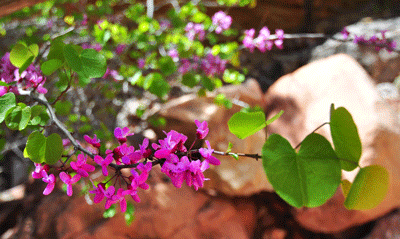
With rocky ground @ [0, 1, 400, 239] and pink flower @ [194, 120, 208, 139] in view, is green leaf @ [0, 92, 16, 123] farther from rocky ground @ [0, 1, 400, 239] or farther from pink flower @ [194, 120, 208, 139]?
rocky ground @ [0, 1, 400, 239]

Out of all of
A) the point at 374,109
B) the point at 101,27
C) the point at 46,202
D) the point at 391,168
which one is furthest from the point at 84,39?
the point at 391,168

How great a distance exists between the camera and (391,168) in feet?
5.36

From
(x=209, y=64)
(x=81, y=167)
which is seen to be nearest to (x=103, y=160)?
(x=81, y=167)

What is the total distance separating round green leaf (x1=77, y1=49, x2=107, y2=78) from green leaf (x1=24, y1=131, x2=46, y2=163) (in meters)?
0.14

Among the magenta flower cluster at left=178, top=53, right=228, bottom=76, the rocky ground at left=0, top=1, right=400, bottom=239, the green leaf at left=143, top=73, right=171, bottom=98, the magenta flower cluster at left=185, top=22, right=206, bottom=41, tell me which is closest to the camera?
the green leaf at left=143, top=73, right=171, bottom=98

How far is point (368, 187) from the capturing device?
415 millimetres

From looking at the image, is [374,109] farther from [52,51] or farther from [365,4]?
[365,4]

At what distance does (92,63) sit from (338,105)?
176 cm

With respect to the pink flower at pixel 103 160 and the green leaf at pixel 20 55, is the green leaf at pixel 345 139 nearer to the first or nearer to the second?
the pink flower at pixel 103 160

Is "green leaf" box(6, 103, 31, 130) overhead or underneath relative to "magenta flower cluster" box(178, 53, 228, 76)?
overhead

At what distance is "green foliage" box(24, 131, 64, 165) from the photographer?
1.49ft

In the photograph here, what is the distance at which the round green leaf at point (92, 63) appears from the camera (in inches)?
19.4

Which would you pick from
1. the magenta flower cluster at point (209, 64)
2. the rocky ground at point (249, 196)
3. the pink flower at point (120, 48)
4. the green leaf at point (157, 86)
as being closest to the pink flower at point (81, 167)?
the green leaf at point (157, 86)

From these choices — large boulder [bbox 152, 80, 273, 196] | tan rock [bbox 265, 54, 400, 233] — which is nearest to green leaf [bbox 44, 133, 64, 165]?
large boulder [bbox 152, 80, 273, 196]
